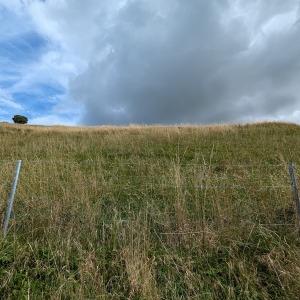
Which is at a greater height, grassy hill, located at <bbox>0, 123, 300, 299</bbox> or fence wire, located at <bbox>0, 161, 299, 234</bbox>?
fence wire, located at <bbox>0, 161, 299, 234</bbox>

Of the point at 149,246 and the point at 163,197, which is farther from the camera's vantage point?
the point at 163,197

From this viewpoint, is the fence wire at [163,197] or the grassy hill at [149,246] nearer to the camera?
the grassy hill at [149,246]

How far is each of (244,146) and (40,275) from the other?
1080cm

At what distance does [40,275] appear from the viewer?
3695mm

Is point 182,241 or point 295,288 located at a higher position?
point 182,241

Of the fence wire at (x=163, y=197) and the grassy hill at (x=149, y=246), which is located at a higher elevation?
the fence wire at (x=163, y=197)

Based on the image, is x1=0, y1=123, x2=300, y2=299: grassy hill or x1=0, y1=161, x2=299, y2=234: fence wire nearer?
x1=0, y1=123, x2=300, y2=299: grassy hill

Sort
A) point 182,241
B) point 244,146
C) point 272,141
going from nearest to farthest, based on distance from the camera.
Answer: point 182,241 → point 244,146 → point 272,141

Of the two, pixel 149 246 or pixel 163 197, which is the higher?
pixel 163 197

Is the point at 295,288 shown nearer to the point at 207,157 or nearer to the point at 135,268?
the point at 135,268

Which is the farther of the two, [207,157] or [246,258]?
[207,157]

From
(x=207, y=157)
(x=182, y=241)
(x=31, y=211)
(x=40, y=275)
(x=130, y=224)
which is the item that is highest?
(x=207, y=157)

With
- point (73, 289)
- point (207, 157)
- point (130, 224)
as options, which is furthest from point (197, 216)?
point (207, 157)

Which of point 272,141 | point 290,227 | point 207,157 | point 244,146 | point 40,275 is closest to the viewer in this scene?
point 40,275
